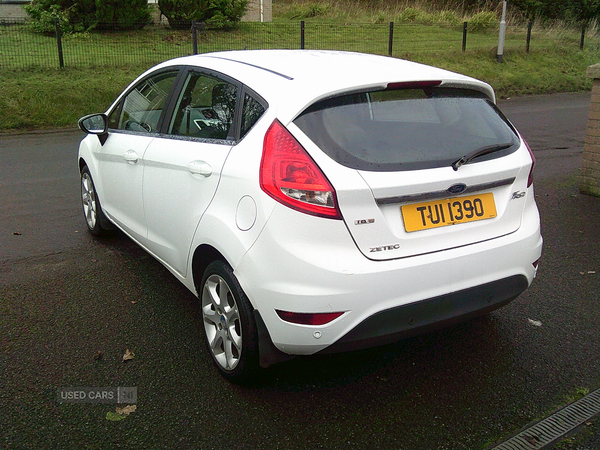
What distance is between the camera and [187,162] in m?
3.44

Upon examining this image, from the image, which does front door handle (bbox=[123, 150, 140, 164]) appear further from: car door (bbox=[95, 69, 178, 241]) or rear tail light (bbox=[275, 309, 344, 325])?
rear tail light (bbox=[275, 309, 344, 325])

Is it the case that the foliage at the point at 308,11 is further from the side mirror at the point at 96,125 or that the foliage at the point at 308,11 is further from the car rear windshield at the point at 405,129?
the car rear windshield at the point at 405,129

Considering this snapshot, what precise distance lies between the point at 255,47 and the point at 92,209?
1676cm

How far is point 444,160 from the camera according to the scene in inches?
116

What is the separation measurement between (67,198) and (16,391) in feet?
13.4

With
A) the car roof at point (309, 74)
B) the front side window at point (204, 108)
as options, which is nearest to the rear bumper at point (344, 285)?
the car roof at point (309, 74)

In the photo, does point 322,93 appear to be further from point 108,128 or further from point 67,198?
point 67,198

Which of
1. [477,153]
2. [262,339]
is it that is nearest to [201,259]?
[262,339]

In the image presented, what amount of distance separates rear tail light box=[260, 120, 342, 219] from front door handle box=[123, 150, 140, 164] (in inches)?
61.7

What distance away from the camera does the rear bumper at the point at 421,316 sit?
2756mm

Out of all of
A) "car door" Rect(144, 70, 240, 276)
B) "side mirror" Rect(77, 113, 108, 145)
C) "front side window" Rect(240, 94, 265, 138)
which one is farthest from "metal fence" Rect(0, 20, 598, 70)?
"front side window" Rect(240, 94, 265, 138)

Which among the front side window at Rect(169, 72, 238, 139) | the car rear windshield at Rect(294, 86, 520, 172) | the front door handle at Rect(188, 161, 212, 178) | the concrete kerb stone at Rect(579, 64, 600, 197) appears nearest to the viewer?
the car rear windshield at Rect(294, 86, 520, 172)

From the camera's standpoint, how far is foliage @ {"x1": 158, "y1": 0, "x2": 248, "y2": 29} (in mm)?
22109

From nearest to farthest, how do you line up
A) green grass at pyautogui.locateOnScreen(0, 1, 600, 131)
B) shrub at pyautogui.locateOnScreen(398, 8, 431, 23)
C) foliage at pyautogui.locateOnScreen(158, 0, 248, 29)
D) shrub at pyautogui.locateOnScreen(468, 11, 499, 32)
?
green grass at pyautogui.locateOnScreen(0, 1, 600, 131) < foliage at pyautogui.locateOnScreen(158, 0, 248, 29) < shrub at pyautogui.locateOnScreen(468, 11, 499, 32) < shrub at pyautogui.locateOnScreen(398, 8, 431, 23)
